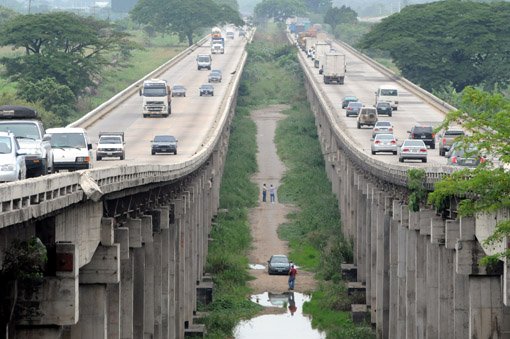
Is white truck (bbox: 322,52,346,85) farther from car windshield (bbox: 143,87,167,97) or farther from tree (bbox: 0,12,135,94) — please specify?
car windshield (bbox: 143,87,167,97)

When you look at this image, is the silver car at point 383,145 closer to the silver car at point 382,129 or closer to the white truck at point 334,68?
the silver car at point 382,129

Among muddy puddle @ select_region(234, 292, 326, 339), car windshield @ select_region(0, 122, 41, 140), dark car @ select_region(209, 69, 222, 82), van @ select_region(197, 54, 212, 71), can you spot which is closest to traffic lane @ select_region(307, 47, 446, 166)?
muddy puddle @ select_region(234, 292, 326, 339)

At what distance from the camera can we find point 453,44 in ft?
500

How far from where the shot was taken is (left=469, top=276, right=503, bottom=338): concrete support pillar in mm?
40281

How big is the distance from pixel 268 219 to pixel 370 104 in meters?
27.1

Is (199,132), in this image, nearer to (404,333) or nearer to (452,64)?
(404,333)

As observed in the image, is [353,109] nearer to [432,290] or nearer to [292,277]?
[292,277]

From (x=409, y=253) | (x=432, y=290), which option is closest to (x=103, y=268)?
(x=432, y=290)

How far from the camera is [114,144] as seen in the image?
7019 cm

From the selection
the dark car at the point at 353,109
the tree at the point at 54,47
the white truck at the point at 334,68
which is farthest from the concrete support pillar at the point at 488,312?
the white truck at the point at 334,68

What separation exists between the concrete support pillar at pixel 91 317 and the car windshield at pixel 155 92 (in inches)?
2753

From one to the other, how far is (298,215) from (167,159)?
85.5 ft

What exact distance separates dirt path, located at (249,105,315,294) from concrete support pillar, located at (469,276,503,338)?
108 ft

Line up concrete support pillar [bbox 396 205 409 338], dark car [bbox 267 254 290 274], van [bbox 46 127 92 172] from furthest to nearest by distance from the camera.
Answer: dark car [bbox 267 254 290 274] → concrete support pillar [bbox 396 205 409 338] → van [bbox 46 127 92 172]
